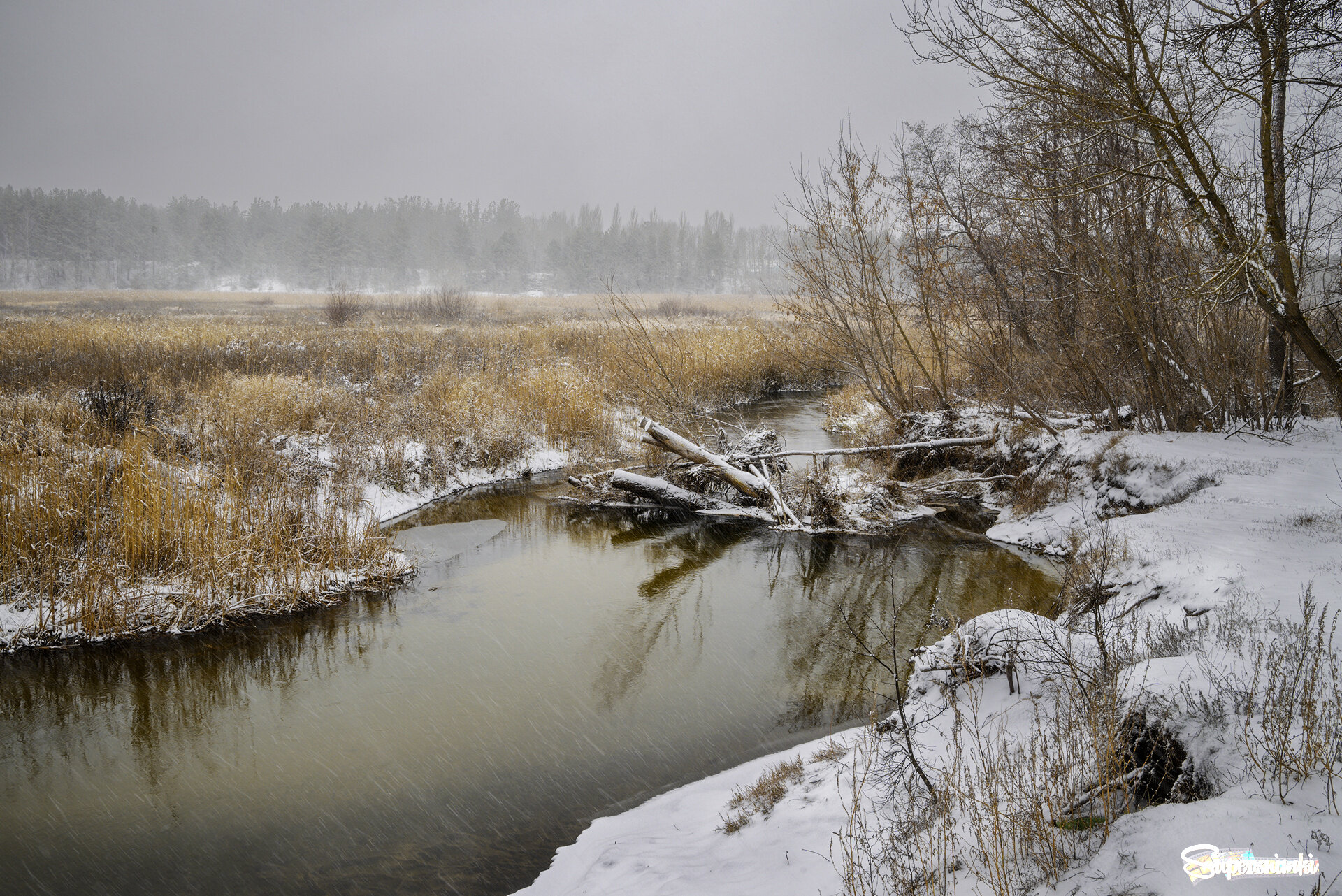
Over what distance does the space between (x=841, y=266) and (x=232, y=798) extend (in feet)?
34.8

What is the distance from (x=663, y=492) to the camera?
10.2 meters

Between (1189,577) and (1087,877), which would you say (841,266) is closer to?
(1189,577)

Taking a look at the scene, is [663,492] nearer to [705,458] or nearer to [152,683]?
A: [705,458]

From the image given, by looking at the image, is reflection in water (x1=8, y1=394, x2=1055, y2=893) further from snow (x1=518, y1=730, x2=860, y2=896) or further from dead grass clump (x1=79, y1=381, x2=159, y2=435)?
dead grass clump (x1=79, y1=381, x2=159, y2=435)

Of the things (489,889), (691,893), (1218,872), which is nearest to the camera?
(1218,872)

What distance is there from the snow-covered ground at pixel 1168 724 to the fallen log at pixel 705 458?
4120mm

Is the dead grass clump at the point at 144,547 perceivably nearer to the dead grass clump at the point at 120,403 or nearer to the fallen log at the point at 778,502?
the dead grass clump at the point at 120,403

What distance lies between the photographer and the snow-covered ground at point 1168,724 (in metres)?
2.05

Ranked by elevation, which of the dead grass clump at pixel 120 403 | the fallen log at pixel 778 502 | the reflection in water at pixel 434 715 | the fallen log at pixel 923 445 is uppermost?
the dead grass clump at pixel 120 403

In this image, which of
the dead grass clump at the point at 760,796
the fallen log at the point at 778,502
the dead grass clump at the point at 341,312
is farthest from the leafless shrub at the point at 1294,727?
the dead grass clump at the point at 341,312

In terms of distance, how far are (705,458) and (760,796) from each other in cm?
636

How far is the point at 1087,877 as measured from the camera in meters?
2.12

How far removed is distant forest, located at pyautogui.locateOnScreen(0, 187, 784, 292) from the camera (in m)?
77.2

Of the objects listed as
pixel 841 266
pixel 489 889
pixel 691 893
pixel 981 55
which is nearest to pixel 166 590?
pixel 489 889
